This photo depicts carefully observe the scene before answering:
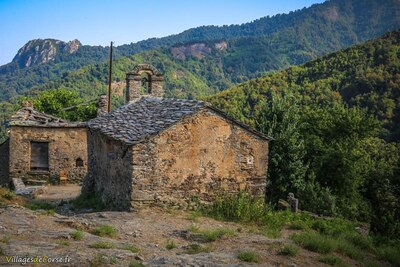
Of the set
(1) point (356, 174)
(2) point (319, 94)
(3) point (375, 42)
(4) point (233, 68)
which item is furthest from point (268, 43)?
(1) point (356, 174)

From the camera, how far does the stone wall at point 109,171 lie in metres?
11.5

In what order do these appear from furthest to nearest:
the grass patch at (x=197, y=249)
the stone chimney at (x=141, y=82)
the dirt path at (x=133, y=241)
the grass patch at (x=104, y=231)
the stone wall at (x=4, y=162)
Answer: the stone wall at (x=4, y=162)
the stone chimney at (x=141, y=82)
the grass patch at (x=104, y=231)
the grass patch at (x=197, y=249)
the dirt path at (x=133, y=241)

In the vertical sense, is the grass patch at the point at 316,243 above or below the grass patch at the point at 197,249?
below

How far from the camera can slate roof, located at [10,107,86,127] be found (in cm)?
2039

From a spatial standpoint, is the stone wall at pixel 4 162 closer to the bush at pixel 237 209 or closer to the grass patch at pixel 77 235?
the bush at pixel 237 209

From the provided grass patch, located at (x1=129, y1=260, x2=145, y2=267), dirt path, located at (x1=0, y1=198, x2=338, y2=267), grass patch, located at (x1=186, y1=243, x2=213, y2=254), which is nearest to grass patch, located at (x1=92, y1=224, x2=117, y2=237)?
dirt path, located at (x1=0, y1=198, x2=338, y2=267)

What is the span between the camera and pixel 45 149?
68.5 ft

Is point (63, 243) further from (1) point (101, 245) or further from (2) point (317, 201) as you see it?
(2) point (317, 201)

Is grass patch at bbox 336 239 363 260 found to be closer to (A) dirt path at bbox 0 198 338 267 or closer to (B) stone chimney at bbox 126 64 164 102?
(A) dirt path at bbox 0 198 338 267

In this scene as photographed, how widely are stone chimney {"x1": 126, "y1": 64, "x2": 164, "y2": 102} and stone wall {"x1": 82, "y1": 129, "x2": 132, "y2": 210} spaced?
209 centimetres

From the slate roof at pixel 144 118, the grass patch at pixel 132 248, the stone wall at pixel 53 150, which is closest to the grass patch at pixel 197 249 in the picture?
the grass patch at pixel 132 248

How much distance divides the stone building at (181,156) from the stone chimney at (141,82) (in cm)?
310

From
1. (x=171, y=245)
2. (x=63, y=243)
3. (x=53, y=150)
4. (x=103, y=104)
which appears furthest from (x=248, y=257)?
(x=103, y=104)

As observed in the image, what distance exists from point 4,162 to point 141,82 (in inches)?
411
